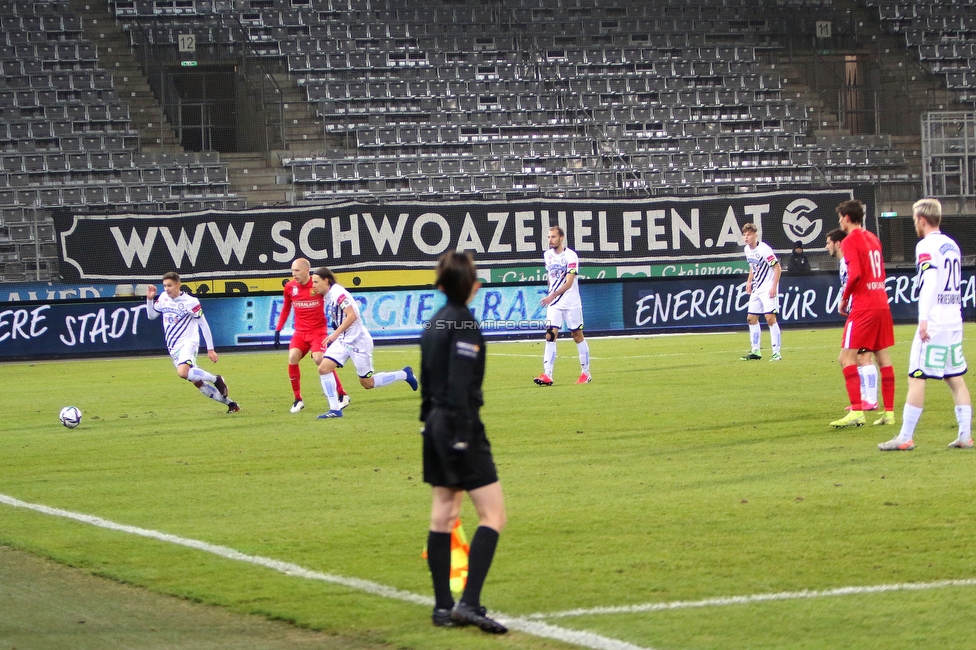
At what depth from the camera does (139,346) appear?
2902 cm

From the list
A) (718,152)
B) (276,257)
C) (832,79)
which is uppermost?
(832,79)

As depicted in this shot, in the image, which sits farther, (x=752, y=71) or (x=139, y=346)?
(x=752, y=71)

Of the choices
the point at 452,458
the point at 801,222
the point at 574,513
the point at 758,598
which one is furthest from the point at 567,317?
the point at 801,222

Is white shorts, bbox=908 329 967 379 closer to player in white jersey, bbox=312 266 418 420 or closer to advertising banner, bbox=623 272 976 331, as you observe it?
player in white jersey, bbox=312 266 418 420

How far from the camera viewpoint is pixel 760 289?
22062mm

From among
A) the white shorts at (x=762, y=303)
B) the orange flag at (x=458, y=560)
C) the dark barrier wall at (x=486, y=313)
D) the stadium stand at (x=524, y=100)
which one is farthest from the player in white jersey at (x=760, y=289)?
the orange flag at (x=458, y=560)

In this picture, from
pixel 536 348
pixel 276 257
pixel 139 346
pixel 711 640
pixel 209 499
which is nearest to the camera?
pixel 711 640

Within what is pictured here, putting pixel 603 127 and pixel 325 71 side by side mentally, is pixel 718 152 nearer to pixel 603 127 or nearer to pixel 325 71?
pixel 603 127

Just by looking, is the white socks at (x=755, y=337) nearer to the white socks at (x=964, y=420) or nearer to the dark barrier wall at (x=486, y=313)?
the dark barrier wall at (x=486, y=313)

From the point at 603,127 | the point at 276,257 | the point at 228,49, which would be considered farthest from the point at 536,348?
the point at 228,49

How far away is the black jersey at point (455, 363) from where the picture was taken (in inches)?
217

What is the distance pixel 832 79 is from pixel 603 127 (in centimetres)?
985

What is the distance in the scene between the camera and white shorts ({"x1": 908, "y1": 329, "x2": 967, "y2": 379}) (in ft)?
33.0

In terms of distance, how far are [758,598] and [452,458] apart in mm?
1811
